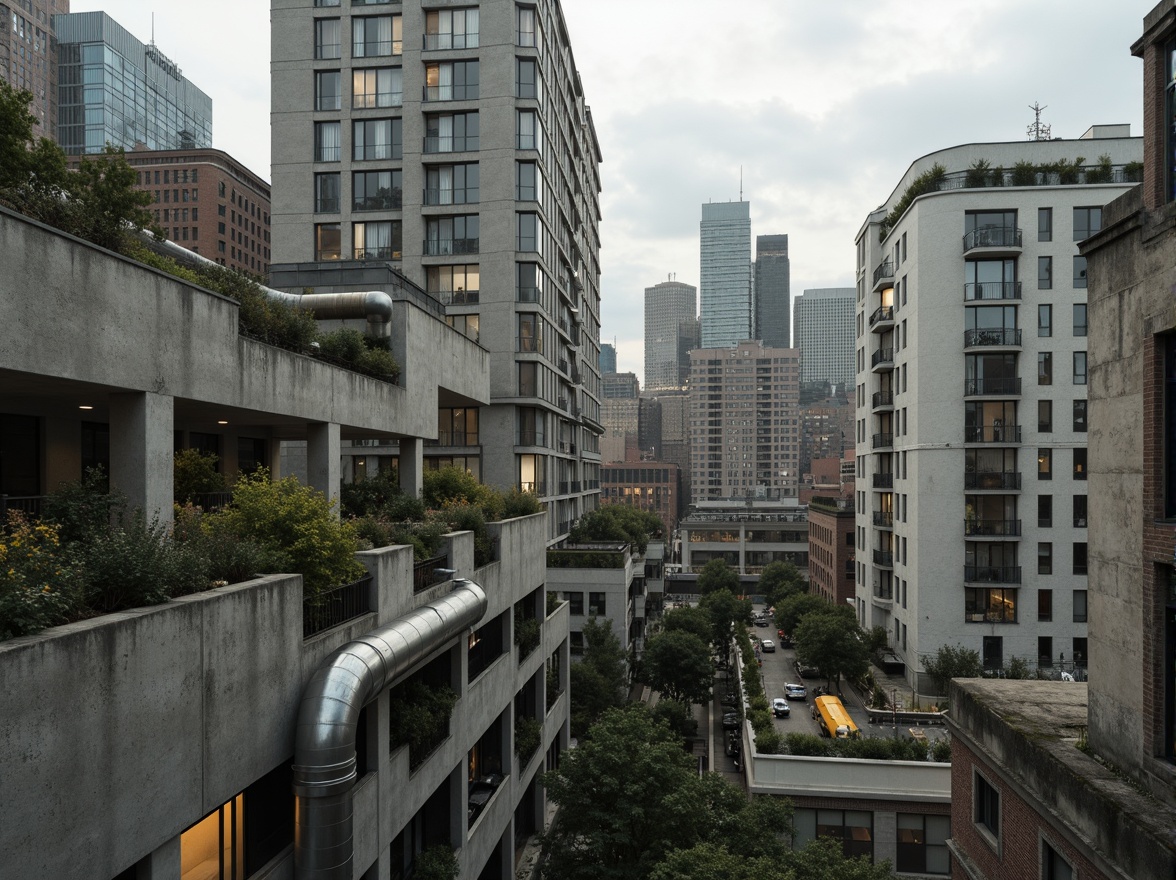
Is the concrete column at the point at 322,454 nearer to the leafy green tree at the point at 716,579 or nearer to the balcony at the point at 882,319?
the balcony at the point at 882,319

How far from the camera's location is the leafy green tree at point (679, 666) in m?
51.9

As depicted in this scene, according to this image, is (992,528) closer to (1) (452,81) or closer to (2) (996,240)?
(2) (996,240)

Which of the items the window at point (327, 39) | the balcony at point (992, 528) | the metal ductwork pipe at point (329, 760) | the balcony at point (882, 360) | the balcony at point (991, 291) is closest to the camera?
the metal ductwork pipe at point (329, 760)

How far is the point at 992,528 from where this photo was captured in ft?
166

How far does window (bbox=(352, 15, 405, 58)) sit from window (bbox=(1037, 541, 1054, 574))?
54474 mm

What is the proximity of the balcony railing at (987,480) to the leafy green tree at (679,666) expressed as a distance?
72.0ft

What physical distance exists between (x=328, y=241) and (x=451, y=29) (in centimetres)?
1586

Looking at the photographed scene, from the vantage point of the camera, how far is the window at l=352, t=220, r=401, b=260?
158 ft

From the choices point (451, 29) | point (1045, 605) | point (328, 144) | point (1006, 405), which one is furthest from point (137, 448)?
point (1045, 605)

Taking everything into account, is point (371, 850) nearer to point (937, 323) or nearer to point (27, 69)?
point (937, 323)

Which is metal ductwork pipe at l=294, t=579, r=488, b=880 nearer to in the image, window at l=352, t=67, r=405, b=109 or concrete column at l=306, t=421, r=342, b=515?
concrete column at l=306, t=421, r=342, b=515

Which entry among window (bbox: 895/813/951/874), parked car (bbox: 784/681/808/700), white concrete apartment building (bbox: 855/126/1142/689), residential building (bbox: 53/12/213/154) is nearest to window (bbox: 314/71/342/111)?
white concrete apartment building (bbox: 855/126/1142/689)

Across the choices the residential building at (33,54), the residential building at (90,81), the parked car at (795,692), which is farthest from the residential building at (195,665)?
the residential building at (90,81)

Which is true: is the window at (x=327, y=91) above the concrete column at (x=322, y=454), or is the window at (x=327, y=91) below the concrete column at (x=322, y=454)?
above
